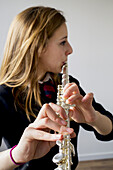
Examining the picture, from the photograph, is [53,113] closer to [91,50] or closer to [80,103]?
[80,103]

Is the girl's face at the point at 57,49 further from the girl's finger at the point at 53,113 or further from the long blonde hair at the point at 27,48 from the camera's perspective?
the girl's finger at the point at 53,113

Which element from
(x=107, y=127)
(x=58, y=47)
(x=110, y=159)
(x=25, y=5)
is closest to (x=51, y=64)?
(x=58, y=47)

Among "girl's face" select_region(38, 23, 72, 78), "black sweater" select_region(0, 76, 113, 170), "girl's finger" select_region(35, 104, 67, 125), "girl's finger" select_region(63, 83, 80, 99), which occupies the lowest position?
"black sweater" select_region(0, 76, 113, 170)

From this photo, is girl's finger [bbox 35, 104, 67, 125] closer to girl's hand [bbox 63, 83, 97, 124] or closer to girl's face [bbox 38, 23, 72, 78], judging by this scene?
girl's hand [bbox 63, 83, 97, 124]

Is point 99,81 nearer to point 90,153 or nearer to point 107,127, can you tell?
point 90,153

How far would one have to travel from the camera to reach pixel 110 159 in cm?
258

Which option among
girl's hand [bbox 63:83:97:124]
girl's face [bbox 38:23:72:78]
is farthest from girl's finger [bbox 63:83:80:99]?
girl's face [bbox 38:23:72:78]

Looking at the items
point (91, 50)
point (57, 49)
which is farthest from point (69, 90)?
point (91, 50)

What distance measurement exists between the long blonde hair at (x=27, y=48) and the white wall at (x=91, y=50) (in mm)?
1499

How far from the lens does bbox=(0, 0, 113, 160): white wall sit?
7.99ft

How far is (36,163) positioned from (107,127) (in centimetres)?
35

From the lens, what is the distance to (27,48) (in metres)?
0.88

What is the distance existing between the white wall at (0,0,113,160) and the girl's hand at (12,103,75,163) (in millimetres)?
1879

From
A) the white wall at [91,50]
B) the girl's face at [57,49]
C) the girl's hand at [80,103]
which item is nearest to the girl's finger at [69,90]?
the girl's hand at [80,103]
